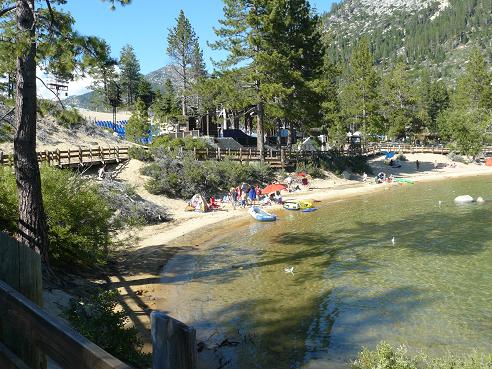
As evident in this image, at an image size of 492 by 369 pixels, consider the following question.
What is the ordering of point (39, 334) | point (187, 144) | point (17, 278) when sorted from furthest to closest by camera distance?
point (187, 144) → point (17, 278) → point (39, 334)

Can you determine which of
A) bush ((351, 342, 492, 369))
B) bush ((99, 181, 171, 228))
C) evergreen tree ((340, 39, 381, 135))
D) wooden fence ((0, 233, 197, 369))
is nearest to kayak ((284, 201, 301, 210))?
bush ((99, 181, 171, 228))

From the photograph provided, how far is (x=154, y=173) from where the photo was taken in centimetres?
3347

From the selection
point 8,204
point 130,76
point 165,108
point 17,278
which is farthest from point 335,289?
point 130,76

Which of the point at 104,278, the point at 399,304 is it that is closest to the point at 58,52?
the point at 104,278

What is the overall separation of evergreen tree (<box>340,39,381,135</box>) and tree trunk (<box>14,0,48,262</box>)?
59.1 m

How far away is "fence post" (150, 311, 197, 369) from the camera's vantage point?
71.6 inches

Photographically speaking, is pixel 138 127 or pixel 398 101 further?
pixel 398 101

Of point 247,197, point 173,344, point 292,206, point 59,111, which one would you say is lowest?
point 292,206

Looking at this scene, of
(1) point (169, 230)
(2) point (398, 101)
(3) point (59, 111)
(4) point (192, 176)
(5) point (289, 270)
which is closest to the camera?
(3) point (59, 111)

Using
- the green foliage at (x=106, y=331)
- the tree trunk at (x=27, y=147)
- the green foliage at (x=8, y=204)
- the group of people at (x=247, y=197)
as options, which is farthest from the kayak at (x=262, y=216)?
the green foliage at (x=106, y=331)

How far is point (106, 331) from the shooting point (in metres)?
8.15

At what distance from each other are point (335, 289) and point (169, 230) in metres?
12.3

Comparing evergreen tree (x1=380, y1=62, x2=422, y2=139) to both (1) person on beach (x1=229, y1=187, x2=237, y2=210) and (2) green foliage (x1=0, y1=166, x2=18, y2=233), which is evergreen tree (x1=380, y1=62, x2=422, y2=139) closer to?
(1) person on beach (x1=229, y1=187, x2=237, y2=210)

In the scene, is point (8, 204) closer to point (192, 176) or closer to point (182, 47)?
point (192, 176)
